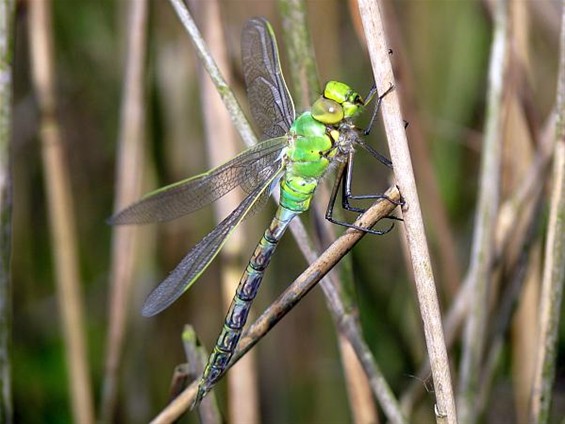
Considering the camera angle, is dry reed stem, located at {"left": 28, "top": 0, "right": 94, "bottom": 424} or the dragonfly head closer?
the dragonfly head

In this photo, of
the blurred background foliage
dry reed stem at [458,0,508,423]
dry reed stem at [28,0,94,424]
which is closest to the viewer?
dry reed stem at [458,0,508,423]

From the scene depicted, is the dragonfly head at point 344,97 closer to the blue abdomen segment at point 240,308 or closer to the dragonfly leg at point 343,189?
the dragonfly leg at point 343,189

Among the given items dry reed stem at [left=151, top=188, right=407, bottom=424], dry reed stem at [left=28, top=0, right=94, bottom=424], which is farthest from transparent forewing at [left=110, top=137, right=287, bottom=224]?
dry reed stem at [left=28, top=0, right=94, bottom=424]

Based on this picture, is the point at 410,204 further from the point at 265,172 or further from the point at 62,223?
the point at 62,223

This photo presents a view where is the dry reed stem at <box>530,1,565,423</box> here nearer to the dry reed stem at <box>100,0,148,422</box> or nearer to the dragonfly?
the dragonfly

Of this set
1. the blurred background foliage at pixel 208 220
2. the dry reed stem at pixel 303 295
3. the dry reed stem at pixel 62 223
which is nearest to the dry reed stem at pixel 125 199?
the dry reed stem at pixel 62 223

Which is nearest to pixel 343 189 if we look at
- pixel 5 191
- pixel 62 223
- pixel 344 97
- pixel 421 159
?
pixel 344 97

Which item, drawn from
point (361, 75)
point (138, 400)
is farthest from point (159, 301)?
point (361, 75)
